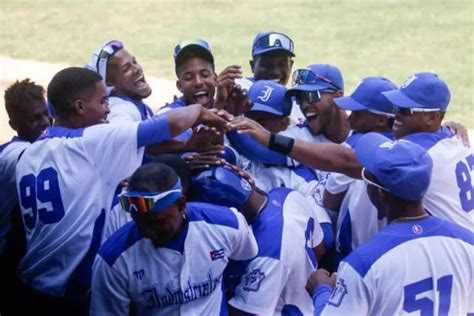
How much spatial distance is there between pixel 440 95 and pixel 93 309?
2105 mm

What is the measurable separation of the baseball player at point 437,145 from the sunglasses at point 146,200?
1.39 m

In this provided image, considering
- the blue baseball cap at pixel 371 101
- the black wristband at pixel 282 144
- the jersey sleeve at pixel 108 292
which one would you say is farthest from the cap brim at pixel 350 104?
the jersey sleeve at pixel 108 292

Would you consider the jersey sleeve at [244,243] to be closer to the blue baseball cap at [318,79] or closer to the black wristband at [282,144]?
the black wristband at [282,144]

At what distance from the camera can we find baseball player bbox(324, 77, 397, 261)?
478 centimetres

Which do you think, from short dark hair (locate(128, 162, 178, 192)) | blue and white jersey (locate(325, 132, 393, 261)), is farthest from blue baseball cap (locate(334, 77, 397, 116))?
short dark hair (locate(128, 162, 178, 192))

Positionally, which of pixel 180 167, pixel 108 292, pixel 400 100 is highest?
pixel 400 100

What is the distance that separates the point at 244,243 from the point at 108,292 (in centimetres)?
68

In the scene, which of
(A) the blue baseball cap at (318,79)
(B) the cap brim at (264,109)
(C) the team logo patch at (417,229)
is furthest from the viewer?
(A) the blue baseball cap at (318,79)

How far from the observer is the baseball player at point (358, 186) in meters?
4.78

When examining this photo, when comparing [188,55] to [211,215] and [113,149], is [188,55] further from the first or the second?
[211,215]

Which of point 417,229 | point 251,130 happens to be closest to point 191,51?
point 251,130

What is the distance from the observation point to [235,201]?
179 inches

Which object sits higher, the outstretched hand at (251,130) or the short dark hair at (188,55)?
the short dark hair at (188,55)

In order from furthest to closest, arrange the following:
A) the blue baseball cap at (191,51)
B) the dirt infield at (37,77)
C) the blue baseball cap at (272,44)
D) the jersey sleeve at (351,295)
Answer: the dirt infield at (37,77), the blue baseball cap at (272,44), the blue baseball cap at (191,51), the jersey sleeve at (351,295)
